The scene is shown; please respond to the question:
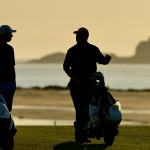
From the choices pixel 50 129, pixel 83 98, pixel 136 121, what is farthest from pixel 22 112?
pixel 83 98

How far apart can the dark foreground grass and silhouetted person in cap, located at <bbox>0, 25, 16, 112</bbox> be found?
43.0 inches

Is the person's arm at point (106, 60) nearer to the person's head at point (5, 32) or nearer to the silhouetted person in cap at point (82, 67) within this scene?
the silhouetted person in cap at point (82, 67)

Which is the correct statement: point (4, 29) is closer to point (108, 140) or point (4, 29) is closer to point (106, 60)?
point (106, 60)

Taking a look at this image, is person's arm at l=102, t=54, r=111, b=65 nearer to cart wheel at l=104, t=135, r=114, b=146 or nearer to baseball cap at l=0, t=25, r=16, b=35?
cart wheel at l=104, t=135, r=114, b=146

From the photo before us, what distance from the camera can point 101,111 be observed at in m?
11.1

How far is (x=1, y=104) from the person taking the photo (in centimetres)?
995

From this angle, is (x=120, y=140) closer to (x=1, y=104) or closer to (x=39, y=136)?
(x=39, y=136)

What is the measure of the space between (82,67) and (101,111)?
3.08 feet

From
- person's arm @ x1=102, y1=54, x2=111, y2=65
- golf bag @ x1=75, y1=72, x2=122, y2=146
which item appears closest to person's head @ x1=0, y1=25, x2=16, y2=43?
golf bag @ x1=75, y1=72, x2=122, y2=146

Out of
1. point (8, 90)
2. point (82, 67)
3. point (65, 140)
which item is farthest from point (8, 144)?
point (65, 140)

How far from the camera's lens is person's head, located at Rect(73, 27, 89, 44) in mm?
11398

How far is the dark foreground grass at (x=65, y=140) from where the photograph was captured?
11.3 meters

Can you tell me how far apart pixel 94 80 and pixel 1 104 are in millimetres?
1930

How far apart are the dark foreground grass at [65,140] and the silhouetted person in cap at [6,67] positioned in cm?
109
